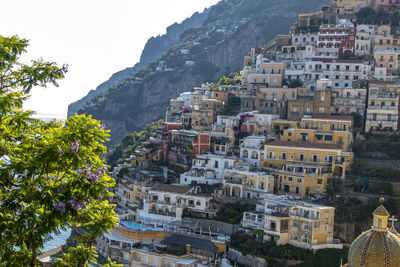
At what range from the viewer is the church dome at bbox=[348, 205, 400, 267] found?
1939cm

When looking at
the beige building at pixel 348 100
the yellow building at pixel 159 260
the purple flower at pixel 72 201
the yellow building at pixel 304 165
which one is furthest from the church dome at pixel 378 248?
the beige building at pixel 348 100

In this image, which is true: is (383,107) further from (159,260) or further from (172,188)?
(159,260)

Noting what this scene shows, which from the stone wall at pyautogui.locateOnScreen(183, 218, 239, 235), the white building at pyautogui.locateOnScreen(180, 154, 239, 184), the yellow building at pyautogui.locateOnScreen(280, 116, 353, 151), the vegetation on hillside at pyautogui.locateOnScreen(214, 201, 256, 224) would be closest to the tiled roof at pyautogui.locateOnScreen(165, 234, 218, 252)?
the stone wall at pyautogui.locateOnScreen(183, 218, 239, 235)

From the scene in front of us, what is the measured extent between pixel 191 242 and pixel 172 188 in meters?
6.69

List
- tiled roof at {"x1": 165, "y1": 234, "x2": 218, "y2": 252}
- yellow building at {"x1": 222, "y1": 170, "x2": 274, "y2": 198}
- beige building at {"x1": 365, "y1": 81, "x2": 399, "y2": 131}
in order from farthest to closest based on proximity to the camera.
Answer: beige building at {"x1": 365, "y1": 81, "x2": 399, "y2": 131} → yellow building at {"x1": 222, "y1": 170, "x2": 274, "y2": 198} → tiled roof at {"x1": 165, "y1": 234, "x2": 218, "y2": 252}

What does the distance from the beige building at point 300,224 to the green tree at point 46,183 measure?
2661cm

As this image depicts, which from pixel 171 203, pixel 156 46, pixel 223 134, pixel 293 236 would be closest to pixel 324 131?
pixel 223 134

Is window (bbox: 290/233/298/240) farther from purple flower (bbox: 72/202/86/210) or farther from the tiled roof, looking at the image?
purple flower (bbox: 72/202/86/210)

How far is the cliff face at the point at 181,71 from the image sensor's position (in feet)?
350

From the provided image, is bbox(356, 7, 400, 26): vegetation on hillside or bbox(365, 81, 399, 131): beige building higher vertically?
bbox(356, 7, 400, 26): vegetation on hillside

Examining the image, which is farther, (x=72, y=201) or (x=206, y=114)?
(x=206, y=114)

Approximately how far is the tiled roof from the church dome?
16689 mm

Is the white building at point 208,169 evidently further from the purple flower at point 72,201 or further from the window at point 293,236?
the purple flower at point 72,201

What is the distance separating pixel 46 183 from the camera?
28.8ft
